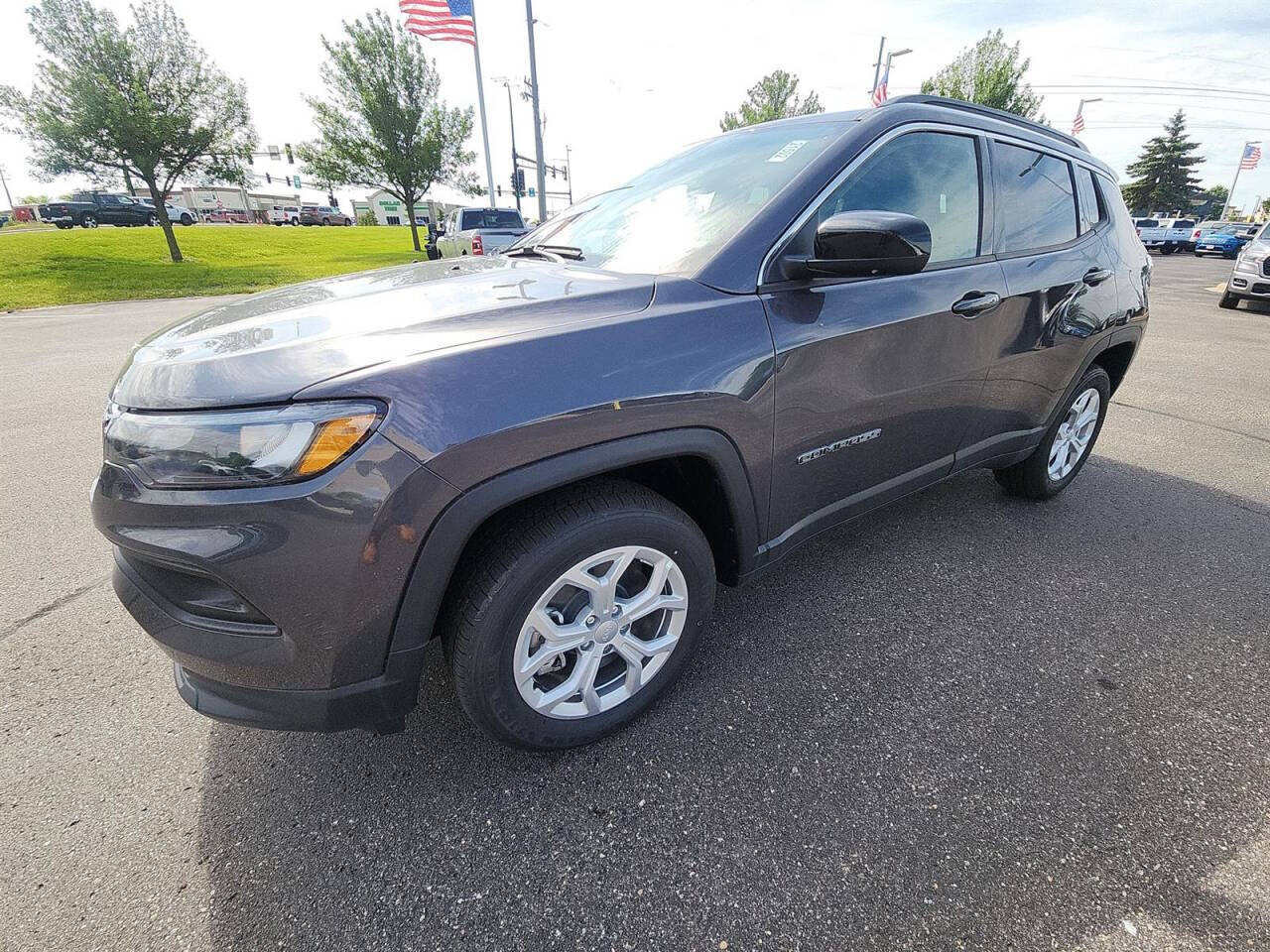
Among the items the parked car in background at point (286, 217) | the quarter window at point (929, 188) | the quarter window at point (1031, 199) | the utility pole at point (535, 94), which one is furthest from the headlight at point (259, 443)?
the parked car in background at point (286, 217)

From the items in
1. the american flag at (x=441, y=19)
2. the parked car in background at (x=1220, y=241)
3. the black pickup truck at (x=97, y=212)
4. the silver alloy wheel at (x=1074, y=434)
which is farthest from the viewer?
the black pickup truck at (x=97, y=212)

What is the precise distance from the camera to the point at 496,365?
4.53ft

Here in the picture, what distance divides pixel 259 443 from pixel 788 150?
1.93 metres

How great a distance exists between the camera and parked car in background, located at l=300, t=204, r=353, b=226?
5753 cm

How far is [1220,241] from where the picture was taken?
29.5 m

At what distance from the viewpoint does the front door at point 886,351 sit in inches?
73.4

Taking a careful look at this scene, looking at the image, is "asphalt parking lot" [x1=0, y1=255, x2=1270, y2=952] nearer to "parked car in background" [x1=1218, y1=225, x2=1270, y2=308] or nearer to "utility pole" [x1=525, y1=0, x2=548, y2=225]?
"parked car in background" [x1=1218, y1=225, x2=1270, y2=308]

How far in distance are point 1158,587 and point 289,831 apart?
131 inches

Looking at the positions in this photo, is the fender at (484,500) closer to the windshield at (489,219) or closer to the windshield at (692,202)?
the windshield at (692,202)

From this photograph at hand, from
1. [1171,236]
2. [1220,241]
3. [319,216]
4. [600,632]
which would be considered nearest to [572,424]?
[600,632]

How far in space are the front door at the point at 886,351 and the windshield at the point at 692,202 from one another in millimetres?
211

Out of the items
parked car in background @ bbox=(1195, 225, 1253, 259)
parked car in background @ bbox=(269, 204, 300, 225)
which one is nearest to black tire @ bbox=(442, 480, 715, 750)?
parked car in background @ bbox=(1195, 225, 1253, 259)

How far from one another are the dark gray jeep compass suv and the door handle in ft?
0.05

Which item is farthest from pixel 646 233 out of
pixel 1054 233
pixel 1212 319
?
pixel 1212 319
